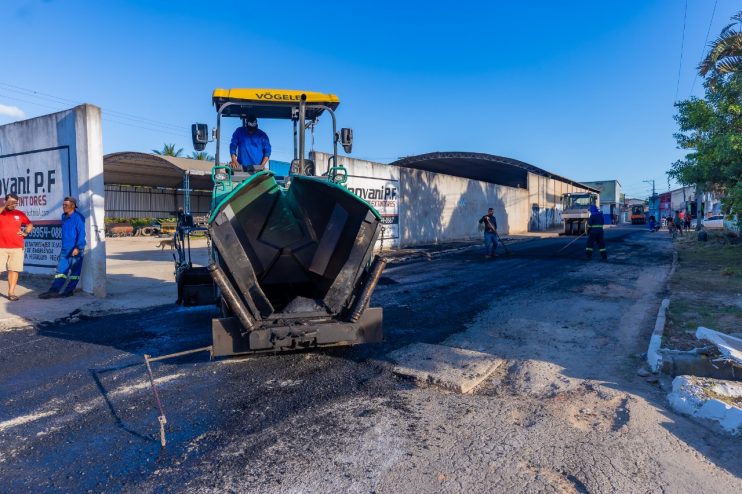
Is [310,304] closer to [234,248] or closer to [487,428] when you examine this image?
[234,248]

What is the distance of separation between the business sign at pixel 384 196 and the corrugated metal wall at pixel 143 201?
1609cm

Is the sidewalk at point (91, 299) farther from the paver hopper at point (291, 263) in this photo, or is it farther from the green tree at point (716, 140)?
the green tree at point (716, 140)

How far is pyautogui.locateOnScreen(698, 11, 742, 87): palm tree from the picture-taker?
13.4 m

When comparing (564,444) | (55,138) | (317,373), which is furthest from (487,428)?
(55,138)

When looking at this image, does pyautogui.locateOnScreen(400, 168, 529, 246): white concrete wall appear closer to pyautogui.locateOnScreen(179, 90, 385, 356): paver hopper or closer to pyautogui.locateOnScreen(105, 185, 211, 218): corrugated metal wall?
pyautogui.locateOnScreen(179, 90, 385, 356): paver hopper

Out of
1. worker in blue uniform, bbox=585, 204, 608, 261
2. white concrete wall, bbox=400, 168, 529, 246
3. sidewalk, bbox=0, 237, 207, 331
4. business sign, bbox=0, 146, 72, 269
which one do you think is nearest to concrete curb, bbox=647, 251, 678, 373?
worker in blue uniform, bbox=585, 204, 608, 261

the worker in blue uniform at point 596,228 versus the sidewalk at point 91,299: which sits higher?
the worker in blue uniform at point 596,228

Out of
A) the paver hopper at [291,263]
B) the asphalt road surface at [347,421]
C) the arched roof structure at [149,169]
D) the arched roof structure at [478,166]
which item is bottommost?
the asphalt road surface at [347,421]

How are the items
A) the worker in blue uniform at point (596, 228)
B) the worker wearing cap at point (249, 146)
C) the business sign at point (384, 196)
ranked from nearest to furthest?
the worker wearing cap at point (249, 146) → the worker in blue uniform at point (596, 228) → the business sign at point (384, 196)

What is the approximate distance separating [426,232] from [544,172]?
844 inches

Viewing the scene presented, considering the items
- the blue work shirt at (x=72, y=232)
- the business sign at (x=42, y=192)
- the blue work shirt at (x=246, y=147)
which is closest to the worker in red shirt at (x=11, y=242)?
the blue work shirt at (x=72, y=232)

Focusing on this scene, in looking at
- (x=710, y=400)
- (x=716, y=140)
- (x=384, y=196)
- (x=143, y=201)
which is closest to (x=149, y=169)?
(x=143, y=201)

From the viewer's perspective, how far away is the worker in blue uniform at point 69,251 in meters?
8.21

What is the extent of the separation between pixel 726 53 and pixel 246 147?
14993mm
